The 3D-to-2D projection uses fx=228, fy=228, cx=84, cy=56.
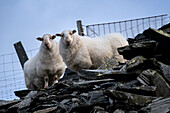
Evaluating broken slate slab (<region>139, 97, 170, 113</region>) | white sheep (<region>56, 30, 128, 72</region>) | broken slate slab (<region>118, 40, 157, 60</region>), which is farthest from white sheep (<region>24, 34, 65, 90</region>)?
broken slate slab (<region>139, 97, 170, 113</region>)

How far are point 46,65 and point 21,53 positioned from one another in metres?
2.04

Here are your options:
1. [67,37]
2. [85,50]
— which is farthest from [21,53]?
[85,50]

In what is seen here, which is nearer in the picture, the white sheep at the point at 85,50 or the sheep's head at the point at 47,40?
the white sheep at the point at 85,50

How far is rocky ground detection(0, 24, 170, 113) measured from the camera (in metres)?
2.96

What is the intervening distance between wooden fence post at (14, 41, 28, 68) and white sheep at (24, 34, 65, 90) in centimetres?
98

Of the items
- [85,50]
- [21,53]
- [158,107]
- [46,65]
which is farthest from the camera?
[21,53]

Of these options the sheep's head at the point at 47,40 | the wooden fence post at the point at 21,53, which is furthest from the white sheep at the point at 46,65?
the wooden fence post at the point at 21,53

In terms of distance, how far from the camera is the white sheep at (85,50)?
24.2ft

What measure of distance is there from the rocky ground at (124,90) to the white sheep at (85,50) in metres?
2.60

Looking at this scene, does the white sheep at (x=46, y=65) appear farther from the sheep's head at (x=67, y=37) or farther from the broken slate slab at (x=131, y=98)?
the broken slate slab at (x=131, y=98)

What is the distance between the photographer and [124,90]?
322 cm

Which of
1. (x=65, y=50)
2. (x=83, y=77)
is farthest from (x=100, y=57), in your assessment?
(x=83, y=77)

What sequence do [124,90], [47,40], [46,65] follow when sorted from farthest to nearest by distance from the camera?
1. [46,65]
2. [47,40]
3. [124,90]

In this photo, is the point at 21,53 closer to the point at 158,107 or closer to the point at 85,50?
the point at 85,50
